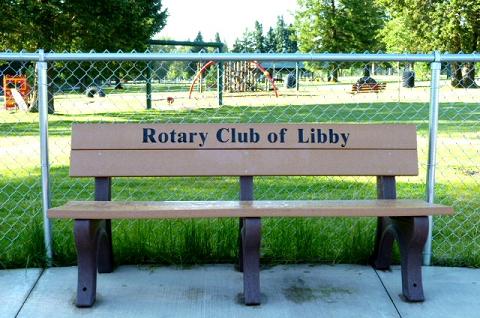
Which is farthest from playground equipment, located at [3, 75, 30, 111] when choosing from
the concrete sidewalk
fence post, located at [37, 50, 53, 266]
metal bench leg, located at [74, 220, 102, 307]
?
metal bench leg, located at [74, 220, 102, 307]

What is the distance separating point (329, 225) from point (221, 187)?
7.07 feet

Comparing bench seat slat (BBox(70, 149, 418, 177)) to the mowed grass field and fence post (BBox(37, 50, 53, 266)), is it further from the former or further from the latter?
the mowed grass field

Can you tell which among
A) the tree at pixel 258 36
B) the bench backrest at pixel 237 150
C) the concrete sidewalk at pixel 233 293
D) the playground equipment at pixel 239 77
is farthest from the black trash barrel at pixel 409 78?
the tree at pixel 258 36

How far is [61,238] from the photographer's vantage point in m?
4.57

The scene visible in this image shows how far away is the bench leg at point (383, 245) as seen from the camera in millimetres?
3893

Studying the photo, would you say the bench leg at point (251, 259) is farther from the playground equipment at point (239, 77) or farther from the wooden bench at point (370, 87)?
the playground equipment at point (239, 77)

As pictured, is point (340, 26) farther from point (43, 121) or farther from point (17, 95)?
point (43, 121)

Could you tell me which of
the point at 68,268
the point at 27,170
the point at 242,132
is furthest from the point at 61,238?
the point at 27,170

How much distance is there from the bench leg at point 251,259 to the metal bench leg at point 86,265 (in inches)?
34.2

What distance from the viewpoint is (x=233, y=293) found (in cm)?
364

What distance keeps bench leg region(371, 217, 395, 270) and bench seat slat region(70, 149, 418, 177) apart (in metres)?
0.34

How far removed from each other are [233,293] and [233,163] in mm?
817

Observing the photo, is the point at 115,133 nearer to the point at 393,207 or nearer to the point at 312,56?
the point at 312,56

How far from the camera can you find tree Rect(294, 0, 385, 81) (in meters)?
54.5
